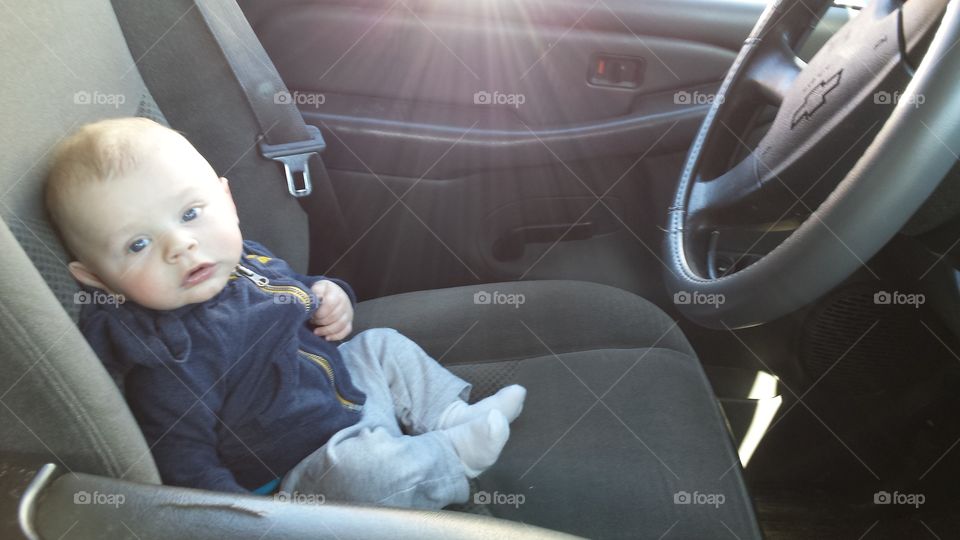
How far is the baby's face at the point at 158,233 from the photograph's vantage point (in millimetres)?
860

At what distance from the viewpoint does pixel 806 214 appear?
1069 millimetres

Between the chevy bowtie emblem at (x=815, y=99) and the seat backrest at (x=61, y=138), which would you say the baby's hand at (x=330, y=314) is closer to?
the seat backrest at (x=61, y=138)

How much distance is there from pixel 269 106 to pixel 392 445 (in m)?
0.57

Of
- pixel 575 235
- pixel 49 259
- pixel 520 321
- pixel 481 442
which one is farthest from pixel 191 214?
pixel 575 235

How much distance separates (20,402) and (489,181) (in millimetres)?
1143

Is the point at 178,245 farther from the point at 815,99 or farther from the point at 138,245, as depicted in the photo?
the point at 815,99

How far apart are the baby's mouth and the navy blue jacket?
0.14 ft

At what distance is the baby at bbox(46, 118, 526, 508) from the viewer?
872 millimetres

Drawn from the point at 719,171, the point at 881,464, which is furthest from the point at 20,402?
the point at 881,464

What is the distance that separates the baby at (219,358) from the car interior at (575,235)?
44mm

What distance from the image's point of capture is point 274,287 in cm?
110

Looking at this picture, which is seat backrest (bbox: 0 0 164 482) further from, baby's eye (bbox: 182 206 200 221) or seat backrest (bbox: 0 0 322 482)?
baby's eye (bbox: 182 206 200 221)

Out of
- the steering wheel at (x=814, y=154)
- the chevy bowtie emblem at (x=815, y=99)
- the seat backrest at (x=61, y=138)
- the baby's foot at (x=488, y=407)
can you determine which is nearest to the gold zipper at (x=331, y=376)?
the baby's foot at (x=488, y=407)

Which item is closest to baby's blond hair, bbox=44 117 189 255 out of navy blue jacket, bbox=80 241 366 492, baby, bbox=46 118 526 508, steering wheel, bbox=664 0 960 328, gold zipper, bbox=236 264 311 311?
baby, bbox=46 118 526 508
